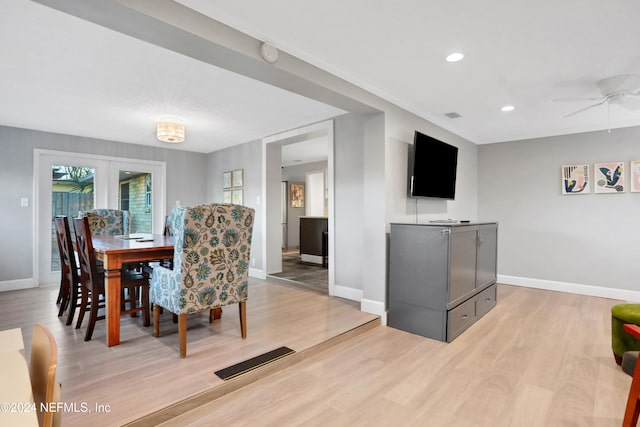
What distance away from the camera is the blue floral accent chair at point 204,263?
2307mm

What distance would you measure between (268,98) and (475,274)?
2934mm

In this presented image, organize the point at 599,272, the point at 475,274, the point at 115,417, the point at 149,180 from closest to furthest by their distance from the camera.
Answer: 1. the point at 115,417
2. the point at 475,274
3. the point at 599,272
4. the point at 149,180

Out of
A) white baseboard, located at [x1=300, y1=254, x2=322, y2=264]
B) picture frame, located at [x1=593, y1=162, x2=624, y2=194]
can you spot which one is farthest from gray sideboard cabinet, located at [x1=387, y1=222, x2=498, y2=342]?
white baseboard, located at [x1=300, y1=254, x2=322, y2=264]

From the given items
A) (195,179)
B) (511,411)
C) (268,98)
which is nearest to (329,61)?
(268,98)

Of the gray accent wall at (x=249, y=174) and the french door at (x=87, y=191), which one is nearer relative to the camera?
the french door at (x=87, y=191)

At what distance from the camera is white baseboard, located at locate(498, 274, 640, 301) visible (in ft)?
14.0

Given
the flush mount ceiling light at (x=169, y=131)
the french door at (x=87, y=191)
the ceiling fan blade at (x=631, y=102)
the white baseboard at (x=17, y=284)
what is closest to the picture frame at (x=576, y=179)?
the ceiling fan blade at (x=631, y=102)

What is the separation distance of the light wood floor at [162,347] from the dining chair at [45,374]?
101 cm

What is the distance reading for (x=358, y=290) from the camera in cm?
391

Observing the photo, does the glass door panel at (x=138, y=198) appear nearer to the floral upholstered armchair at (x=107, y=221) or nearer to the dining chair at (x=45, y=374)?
the floral upholstered armchair at (x=107, y=221)

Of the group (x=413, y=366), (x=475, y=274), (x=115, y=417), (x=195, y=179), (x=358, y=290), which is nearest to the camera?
(x=115, y=417)

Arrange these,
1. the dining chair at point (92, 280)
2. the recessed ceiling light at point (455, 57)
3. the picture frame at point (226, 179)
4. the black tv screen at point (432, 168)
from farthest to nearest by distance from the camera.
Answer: the picture frame at point (226, 179) < the black tv screen at point (432, 168) < the dining chair at point (92, 280) < the recessed ceiling light at point (455, 57)

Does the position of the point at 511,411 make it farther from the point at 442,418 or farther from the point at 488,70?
the point at 488,70

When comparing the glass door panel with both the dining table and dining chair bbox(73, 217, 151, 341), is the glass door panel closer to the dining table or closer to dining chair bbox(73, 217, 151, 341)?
dining chair bbox(73, 217, 151, 341)
